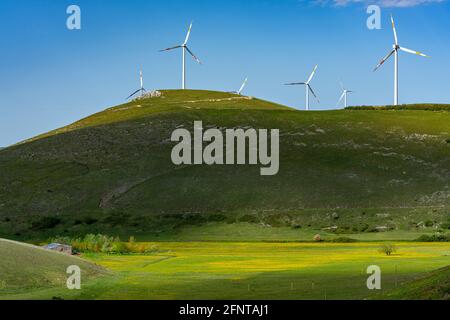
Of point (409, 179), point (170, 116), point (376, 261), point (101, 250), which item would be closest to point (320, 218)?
point (409, 179)

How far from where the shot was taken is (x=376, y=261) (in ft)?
218

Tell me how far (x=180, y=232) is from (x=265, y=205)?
16.3 meters

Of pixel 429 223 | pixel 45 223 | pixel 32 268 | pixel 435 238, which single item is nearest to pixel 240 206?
pixel 45 223

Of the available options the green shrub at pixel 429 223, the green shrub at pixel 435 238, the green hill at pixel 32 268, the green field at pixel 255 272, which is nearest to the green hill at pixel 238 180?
the green shrub at pixel 429 223

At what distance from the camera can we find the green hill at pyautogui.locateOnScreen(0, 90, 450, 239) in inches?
4751

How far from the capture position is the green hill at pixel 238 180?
120688mm

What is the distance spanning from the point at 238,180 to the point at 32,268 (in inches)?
3463

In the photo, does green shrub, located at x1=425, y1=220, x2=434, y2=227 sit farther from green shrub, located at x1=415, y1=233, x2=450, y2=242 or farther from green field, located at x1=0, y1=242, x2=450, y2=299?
green field, located at x1=0, y1=242, x2=450, y2=299

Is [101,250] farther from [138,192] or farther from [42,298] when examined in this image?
[138,192]

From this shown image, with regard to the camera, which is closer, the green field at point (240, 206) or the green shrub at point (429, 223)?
the green field at point (240, 206)

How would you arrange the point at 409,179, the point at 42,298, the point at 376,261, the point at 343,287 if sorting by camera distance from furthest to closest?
the point at 409,179, the point at 376,261, the point at 343,287, the point at 42,298

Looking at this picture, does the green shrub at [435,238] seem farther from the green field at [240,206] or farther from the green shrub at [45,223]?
the green shrub at [45,223]

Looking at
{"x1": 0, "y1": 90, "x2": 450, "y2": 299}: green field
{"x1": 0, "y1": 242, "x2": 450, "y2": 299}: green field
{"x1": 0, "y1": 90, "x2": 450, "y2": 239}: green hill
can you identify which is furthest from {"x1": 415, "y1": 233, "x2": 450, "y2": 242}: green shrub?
{"x1": 0, "y1": 242, "x2": 450, "y2": 299}: green field

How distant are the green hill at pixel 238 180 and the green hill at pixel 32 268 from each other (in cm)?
5841
